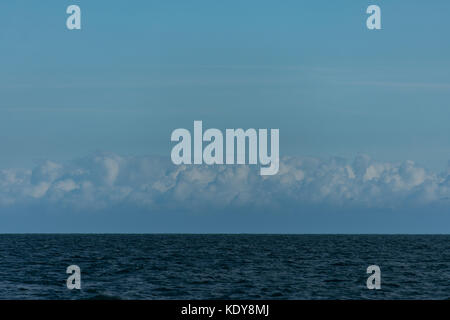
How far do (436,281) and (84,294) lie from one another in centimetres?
3095

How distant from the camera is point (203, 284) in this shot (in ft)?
162

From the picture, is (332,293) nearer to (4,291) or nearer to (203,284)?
(203,284)

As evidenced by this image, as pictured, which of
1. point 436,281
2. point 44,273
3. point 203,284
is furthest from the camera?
point 44,273

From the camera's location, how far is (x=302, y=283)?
5047 centimetres
